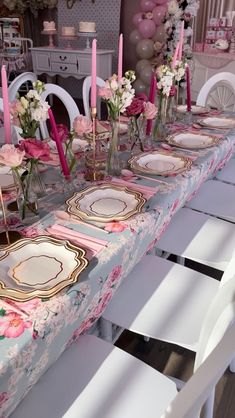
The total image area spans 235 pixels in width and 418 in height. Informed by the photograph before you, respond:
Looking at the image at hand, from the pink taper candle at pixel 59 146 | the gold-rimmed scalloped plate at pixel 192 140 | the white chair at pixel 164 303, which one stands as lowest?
the white chair at pixel 164 303

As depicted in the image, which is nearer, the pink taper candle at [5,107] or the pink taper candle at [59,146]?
the pink taper candle at [5,107]

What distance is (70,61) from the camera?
16.6 ft

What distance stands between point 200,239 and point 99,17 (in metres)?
4.66

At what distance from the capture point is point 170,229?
161cm

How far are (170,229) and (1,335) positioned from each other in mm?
1011

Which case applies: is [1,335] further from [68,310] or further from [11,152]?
[11,152]

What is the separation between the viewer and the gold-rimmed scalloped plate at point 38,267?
2.61ft

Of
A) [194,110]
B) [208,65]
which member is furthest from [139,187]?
[208,65]

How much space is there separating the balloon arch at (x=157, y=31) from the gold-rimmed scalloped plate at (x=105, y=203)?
362 cm

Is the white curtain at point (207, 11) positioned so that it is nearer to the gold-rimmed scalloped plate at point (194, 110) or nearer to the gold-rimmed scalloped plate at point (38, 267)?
the gold-rimmed scalloped plate at point (194, 110)

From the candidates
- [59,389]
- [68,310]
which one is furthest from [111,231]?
[59,389]

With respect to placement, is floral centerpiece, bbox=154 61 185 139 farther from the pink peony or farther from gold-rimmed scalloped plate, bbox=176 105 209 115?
the pink peony

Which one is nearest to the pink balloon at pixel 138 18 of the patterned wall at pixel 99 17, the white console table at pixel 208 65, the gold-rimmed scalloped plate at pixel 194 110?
the patterned wall at pixel 99 17

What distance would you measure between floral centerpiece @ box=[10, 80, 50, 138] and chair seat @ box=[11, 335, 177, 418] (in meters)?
0.62
